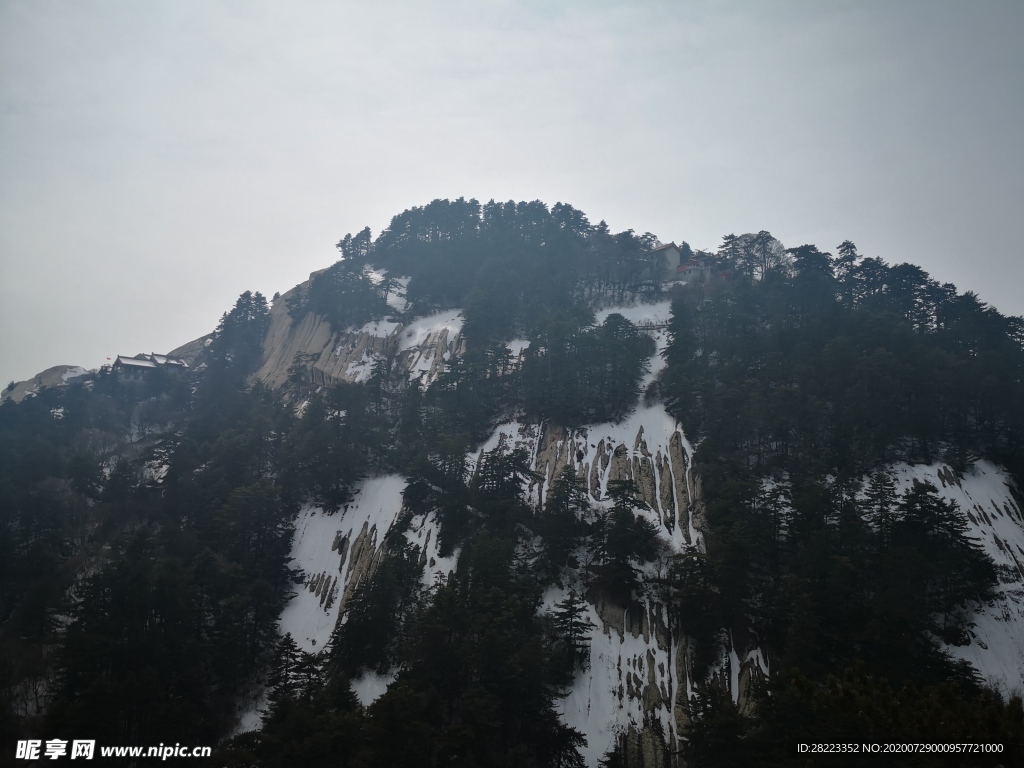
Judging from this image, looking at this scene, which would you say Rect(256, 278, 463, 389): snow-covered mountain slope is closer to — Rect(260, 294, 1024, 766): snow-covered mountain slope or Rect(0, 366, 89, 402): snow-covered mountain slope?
Rect(260, 294, 1024, 766): snow-covered mountain slope

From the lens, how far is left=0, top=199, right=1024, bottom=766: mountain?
28.5 meters

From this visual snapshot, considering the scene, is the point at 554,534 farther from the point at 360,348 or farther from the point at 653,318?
the point at 360,348

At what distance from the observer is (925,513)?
3488 cm

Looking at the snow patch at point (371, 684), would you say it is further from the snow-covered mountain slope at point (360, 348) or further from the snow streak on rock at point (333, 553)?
the snow-covered mountain slope at point (360, 348)

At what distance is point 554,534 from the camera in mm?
40031

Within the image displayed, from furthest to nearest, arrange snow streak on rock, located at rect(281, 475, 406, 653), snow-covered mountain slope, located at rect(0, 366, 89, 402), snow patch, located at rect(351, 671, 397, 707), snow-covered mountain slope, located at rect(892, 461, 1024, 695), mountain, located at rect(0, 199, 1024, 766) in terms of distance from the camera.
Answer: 1. snow-covered mountain slope, located at rect(0, 366, 89, 402)
2. snow streak on rock, located at rect(281, 475, 406, 653)
3. snow patch, located at rect(351, 671, 397, 707)
4. snow-covered mountain slope, located at rect(892, 461, 1024, 695)
5. mountain, located at rect(0, 199, 1024, 766)

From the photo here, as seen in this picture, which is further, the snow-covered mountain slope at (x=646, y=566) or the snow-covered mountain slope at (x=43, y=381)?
the snow-covered mountain slope at (x=43, y=381)

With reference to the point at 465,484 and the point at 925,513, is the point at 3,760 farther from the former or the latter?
the point at 925,513

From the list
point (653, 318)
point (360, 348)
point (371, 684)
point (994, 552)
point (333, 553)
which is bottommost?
point (371, 684)

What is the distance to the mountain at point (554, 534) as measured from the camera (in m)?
28.5

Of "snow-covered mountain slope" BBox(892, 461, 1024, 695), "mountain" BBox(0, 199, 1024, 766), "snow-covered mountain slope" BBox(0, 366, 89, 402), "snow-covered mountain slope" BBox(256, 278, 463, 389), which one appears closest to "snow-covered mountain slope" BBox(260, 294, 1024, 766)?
"snow-covered mountain slope" BBox(892, 461, 1024, 695)

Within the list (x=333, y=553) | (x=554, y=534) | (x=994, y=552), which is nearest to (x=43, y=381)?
(x=333, y=553)

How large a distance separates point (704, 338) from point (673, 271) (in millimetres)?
20295

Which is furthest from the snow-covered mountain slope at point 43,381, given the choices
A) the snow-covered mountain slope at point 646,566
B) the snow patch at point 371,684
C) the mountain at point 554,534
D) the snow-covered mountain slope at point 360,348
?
the snow patch at point 371,684
